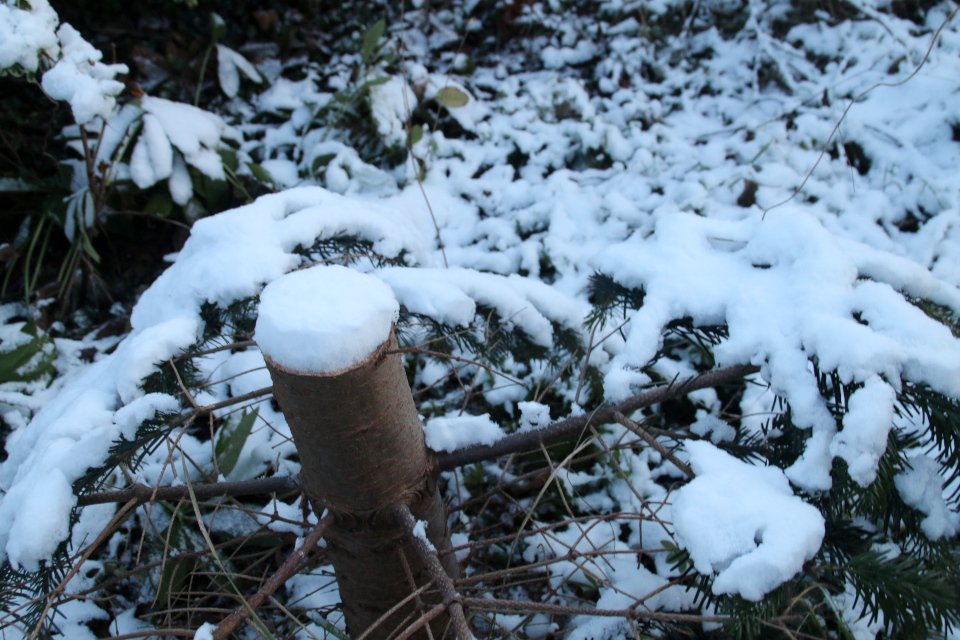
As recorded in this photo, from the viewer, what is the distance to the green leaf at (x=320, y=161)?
2295 mm

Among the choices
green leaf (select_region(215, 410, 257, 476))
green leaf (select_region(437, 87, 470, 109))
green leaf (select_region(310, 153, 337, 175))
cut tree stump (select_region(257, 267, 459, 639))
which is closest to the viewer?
cut tree stump (select_region(257, 267, 459, 639))

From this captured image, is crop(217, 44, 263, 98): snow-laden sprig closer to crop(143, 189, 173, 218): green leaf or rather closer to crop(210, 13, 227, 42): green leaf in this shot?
crop(210, 13, 227, 42): green leaf

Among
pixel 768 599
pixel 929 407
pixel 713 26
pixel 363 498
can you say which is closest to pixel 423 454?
pixel 363 498

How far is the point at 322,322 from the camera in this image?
74cm

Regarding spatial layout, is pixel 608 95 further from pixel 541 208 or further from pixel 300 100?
pixel 300 100

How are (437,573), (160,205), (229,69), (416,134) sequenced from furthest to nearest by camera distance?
(229,69) < (416,134) < (160,205) < (437,573)

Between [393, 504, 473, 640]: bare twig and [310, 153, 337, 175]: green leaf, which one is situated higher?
[393, 504, 473, 640]: bare twig

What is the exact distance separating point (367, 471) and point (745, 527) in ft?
1.74

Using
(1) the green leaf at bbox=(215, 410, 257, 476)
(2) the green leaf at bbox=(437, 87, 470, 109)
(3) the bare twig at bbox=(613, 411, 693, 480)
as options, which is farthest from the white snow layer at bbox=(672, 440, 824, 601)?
(2) the green leaf at bbox=(437, 87, 470, 109)

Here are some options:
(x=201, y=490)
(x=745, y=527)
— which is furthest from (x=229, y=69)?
(x=745, y=527)

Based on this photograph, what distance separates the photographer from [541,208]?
88.8 inches

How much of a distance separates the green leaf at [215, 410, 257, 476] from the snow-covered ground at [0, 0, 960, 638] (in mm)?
55

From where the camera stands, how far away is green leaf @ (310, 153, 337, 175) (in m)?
2.29

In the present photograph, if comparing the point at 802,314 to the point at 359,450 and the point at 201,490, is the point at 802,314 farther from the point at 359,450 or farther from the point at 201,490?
the point at 201,490
